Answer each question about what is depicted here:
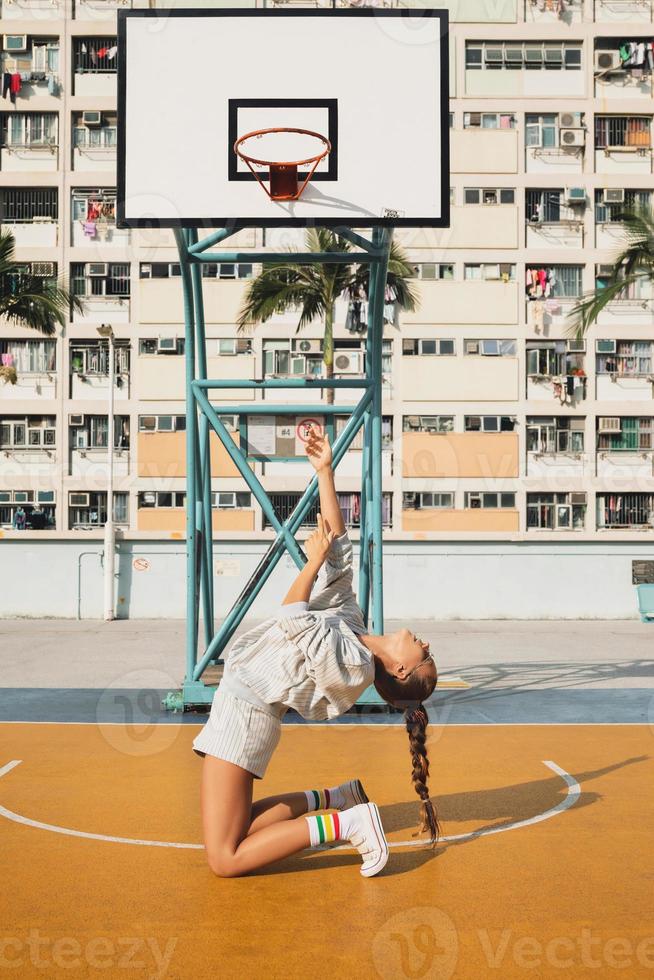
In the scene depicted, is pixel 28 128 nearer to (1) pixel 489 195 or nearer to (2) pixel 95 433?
(2) pixel 95 433

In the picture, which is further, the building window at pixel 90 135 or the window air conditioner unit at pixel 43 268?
the building window at pixel 90 135

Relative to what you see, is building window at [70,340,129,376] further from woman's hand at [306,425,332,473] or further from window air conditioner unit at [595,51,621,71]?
woman's hand at [306,425,332,473]

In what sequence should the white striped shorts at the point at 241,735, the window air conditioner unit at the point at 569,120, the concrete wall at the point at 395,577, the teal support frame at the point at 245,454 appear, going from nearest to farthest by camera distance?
1. the white striped shorts at the point at 241,735
2. the teal support frame at the point at 245,454
3. the concrete wall at the point at 395,577
4. the window air conditioner unit at the point at 569,120

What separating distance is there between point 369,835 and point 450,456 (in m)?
27.5

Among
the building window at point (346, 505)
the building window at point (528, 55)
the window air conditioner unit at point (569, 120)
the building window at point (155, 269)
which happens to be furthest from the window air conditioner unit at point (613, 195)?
the building window at point (155, 269)

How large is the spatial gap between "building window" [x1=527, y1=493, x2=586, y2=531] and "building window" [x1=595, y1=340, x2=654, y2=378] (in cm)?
431

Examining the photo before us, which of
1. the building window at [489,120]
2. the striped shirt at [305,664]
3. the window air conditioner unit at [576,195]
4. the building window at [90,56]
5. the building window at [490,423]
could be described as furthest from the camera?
the building window at [90,56]

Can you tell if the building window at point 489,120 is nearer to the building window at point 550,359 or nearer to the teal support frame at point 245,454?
the building window at point 550,359

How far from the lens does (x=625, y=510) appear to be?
3284 cm

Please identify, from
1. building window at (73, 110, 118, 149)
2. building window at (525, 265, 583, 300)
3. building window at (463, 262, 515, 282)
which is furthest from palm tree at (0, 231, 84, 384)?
building window at (525, 265, 583, 300)

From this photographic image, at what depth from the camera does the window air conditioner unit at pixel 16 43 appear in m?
33.8

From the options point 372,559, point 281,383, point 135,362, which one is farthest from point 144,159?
point 135,362

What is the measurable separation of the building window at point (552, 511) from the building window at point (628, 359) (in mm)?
4310

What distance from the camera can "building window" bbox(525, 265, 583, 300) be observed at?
32938 mm
